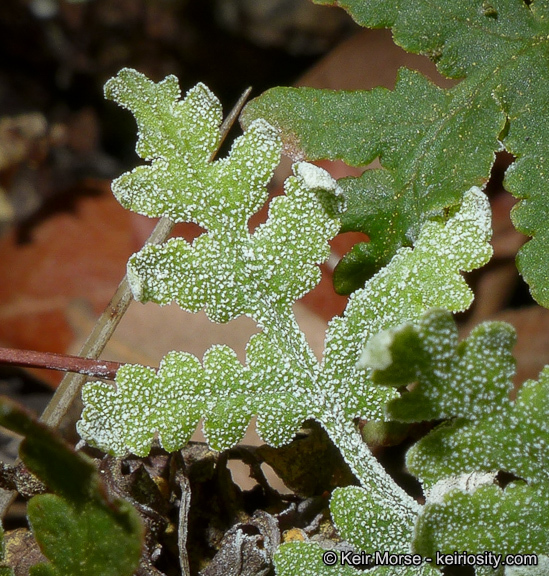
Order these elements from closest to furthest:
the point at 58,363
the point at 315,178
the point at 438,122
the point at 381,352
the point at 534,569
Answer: the point at 381,352, the point at 534,569, the point at 315,178, the point at 58,363, the point at 438,122

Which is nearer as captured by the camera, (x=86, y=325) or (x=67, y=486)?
(x=67, y=486)

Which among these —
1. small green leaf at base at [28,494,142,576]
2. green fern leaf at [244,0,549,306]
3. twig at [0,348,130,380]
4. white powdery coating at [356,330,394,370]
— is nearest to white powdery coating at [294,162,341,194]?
green fern leaf at [244,0,549,306]

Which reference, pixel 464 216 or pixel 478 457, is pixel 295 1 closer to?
pixel 464 216

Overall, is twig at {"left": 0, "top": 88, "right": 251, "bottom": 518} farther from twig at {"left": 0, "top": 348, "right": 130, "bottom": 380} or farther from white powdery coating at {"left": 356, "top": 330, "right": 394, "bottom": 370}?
white powdery coating at {"left": 356, "top": 330, "right": 394, "bottom": 370}

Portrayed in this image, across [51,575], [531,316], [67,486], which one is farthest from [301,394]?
[531,316]

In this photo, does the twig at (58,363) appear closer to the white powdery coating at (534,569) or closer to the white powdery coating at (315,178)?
the white powdery coating at (315,178)

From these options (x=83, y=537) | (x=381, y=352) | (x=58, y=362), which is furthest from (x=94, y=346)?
(x=381, y=352)

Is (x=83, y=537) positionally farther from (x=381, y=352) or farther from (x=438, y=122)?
(x=438, y=122)

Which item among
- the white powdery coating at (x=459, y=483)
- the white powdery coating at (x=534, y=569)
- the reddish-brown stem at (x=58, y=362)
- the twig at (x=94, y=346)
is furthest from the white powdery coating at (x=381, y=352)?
the twig at (x=94, y=346)
